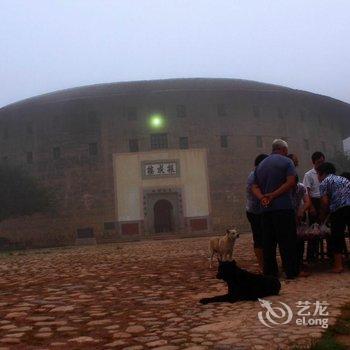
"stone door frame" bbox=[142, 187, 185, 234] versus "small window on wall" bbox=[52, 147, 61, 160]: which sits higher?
"small window on wall" bbox=[52, 147, 61, 160]

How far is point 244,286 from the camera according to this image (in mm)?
3783

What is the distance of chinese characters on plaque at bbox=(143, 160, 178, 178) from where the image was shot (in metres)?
25.8

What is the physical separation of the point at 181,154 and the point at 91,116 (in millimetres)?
5861

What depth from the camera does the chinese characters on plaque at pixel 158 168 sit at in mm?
25750

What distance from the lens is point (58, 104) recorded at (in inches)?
1047

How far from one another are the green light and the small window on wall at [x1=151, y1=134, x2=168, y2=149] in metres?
0.57

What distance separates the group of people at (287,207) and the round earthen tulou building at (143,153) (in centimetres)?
1987

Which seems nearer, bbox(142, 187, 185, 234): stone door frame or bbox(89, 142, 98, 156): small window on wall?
bbox(142, 187, 185, 234): stone door frame

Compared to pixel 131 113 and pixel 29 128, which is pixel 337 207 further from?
pixel 29 128

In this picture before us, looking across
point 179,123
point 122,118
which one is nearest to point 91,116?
point 122,118

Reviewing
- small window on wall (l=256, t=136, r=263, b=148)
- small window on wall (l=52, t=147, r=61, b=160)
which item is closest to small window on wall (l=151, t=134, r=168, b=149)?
small window on wall (l=256, t=136, r=263, b=148)

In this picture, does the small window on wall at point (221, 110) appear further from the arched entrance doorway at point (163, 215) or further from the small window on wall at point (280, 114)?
the arched entrance doorway at point (163, 215)

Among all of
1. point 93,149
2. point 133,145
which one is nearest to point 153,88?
point 133,145

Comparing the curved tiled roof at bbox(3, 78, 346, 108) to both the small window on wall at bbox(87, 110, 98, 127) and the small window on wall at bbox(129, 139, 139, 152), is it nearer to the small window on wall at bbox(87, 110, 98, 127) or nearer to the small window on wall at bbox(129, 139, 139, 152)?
the small window on wall at bbox(87, 110, 98, 127)
